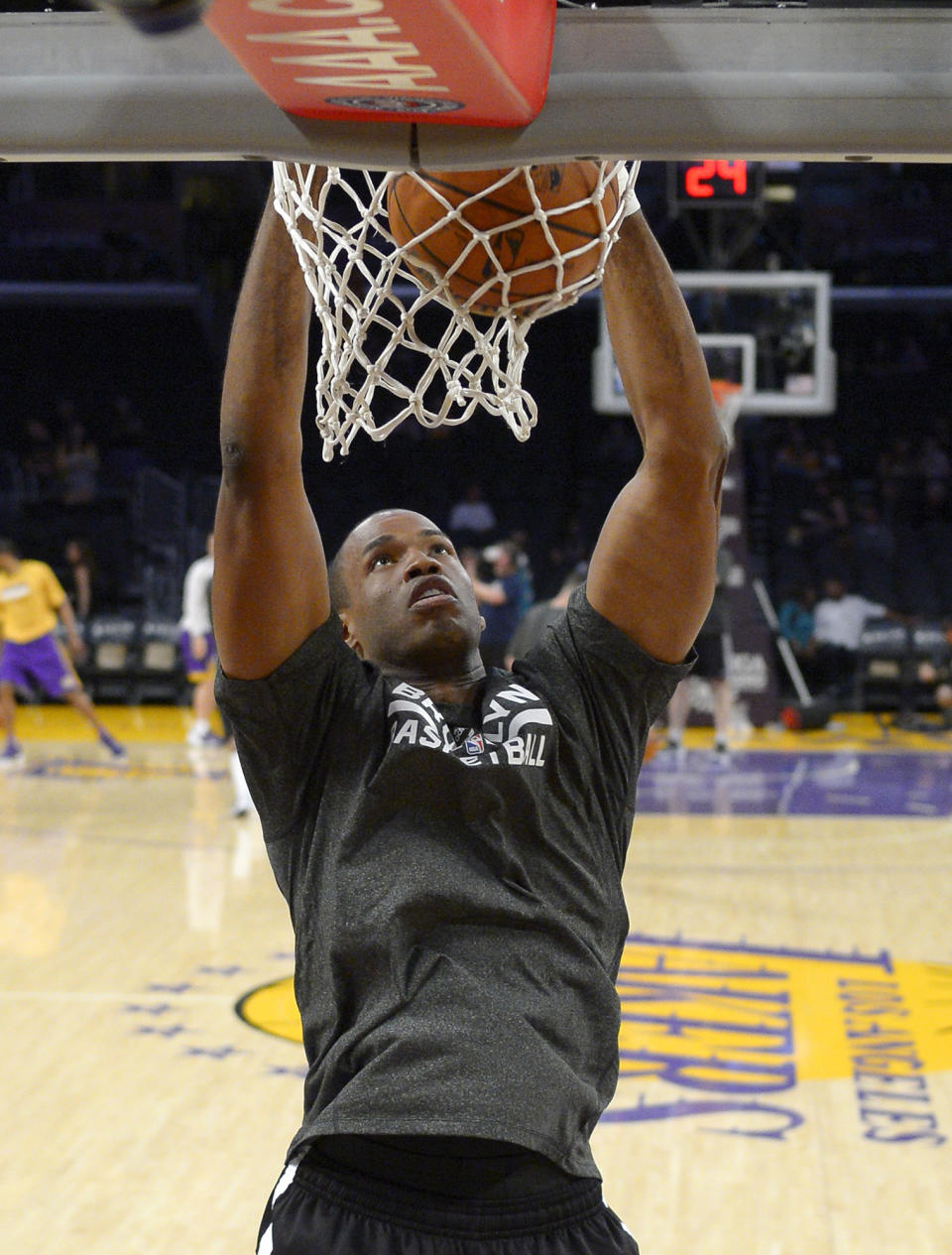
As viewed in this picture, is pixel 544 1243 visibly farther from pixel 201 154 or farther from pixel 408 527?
pixel 201 154

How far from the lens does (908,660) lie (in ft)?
47.2

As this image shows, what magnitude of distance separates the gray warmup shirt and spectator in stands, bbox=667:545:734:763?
9351 millimetres

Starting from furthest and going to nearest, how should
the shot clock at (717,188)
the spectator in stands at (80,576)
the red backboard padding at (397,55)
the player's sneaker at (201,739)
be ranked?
the spectator in stands at (80,576), the player's sneaker at (201,739), the shot clock at (717,188), the red backboard padding at (397,55)

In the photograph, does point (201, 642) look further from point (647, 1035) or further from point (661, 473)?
point (661, 473)

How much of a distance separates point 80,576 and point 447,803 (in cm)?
1522

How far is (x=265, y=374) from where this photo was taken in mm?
2021

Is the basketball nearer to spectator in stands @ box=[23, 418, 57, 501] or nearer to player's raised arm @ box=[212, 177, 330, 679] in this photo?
player's raised arm @ box=[212, 177, 330, 679]

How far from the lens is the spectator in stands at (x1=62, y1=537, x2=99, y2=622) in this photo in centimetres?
1664

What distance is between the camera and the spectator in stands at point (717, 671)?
456 inches

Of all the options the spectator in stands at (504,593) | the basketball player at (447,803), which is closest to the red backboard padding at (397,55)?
the basketball player at (447,803)

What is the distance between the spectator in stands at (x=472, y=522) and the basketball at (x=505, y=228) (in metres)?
14.9

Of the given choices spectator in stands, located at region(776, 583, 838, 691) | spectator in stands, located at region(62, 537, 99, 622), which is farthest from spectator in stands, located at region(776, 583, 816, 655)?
spectator in stands, located at region(62, 537, 99, 622)

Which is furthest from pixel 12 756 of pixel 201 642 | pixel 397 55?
pixel 397 55

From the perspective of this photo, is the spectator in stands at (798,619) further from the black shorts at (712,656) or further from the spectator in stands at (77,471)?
the spectator in stands at (77,471)
